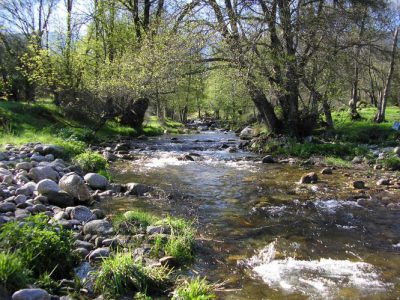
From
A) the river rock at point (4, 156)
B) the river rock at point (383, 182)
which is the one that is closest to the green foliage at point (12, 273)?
the river rock at point (4, 156)

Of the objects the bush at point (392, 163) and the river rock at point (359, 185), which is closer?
the river rock at point (359, 185)

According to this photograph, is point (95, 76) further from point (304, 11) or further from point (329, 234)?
point (329, 234)

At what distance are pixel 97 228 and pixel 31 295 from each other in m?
2.59

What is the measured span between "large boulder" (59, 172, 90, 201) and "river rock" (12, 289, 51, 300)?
4.78m

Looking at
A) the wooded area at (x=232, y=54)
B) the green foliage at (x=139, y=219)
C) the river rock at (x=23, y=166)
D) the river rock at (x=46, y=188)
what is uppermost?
the wooded area at (x=232, y=54)

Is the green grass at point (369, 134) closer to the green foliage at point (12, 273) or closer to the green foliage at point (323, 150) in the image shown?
the green foliage at point (323, 150)

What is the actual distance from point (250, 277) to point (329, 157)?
479 inches

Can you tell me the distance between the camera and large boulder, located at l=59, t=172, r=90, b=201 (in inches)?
352

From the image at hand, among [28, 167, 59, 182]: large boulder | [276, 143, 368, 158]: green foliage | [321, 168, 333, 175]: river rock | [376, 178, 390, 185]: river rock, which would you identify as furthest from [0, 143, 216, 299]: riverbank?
[276, 143, 368, 158]: green foliage

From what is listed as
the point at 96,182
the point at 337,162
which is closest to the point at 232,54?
the point at 337,162

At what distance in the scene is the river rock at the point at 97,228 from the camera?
21.9 ft

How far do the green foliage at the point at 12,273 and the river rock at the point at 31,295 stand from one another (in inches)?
7.5

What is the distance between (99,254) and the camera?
5.75 metres

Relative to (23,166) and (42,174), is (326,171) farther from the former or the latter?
(23,166)
